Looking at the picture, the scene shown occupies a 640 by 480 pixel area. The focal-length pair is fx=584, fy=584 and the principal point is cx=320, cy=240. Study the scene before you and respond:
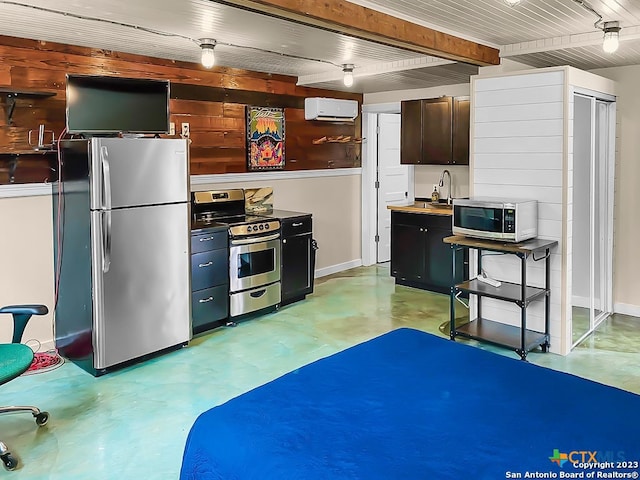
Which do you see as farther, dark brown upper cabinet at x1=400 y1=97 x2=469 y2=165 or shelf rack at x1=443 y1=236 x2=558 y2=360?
dark brown upper cabinet at x1=400 y1=97 x2=469 y2=165

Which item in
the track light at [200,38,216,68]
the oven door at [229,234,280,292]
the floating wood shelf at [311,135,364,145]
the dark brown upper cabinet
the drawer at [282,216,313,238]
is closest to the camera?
the track light at [200,38,216,68]

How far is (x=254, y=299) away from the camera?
561cm

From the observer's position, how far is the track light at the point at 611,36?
4035 mm

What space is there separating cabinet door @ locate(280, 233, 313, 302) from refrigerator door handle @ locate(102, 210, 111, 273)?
2.09 m

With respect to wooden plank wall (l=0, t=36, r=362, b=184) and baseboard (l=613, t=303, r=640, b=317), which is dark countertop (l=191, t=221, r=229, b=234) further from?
baseboard (l=613, t=303, r=640, b=317)

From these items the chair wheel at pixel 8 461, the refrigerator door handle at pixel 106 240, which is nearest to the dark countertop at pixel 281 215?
the refrigerator door handle at pixel 106 240

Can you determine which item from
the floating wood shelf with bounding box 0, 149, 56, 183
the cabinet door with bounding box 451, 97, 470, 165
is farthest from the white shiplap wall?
the floating wood shelf with bounding box 0, 149, 56, 183

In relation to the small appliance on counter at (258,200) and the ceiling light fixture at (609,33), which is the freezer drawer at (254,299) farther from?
the ceiling light fixture at (609,33)

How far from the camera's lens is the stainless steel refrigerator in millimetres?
4121

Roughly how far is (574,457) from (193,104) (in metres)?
4.78

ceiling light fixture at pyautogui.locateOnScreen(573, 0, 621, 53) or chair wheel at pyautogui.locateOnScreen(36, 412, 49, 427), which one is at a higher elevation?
ceiling light fixture at pyautogui.locateOnScreen(573, 0, 621, 53)

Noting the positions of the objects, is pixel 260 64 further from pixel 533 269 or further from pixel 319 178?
pixel 533 269

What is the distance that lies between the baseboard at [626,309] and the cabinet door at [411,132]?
2.60 meters

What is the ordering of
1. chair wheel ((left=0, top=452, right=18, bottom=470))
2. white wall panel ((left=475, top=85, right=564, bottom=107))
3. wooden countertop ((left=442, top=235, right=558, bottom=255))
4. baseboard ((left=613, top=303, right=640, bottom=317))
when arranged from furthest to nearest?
baseboard ((left=613, top=303, right=640, bottom=317))
white wall panel ((left=475, top=85, right=564, bottom=107))
wooden countertop ((left=442, top=235, right=558, bottom=255))
chair wheel ((left=0, top=452, right=18, bottom=470))
